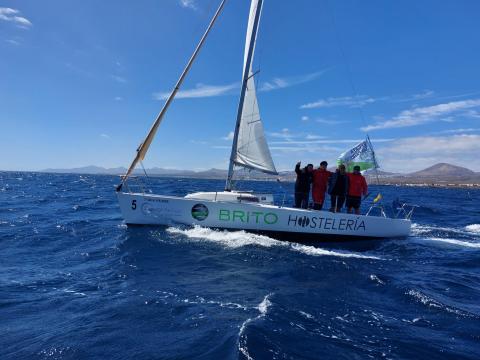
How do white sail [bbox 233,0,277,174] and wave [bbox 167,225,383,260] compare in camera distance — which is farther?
white sail [bbox 233,0,277,174]

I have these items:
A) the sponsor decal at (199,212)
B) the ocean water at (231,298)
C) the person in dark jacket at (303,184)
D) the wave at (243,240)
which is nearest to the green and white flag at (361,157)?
the person in dark jacket at (303,184)

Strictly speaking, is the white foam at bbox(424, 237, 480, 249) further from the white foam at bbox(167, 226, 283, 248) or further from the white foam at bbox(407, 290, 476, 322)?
the white foam at bbox(407, 290, 476, 322)

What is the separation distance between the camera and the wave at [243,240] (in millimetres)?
10336

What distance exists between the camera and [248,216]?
1173 cm

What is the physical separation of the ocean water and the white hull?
0.53 m

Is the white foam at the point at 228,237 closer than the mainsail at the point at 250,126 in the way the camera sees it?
Yes

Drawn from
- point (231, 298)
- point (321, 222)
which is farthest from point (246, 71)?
point (231, 298)

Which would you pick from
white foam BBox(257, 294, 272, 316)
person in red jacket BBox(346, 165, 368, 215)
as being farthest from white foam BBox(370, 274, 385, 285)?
person in red jacket BBox(346, 165, 368, 215)

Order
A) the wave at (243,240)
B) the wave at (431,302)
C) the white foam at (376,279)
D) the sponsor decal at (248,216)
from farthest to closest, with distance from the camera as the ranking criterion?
the sponsor decal at (248,216) → the wave at (243,240) → the white foam at (376,279) → the wave at (431,302)

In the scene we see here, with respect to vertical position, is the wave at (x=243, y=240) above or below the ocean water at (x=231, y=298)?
above

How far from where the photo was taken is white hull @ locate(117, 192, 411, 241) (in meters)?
11.6

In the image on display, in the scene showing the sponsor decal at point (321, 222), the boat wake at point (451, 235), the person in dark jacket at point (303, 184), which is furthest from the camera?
the boat wake at point (451, 235)

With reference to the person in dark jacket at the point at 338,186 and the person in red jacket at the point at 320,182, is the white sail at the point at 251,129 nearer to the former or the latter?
the person in red jacket at the point at 320,182

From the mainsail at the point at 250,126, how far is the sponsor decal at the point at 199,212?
5.59 feet
